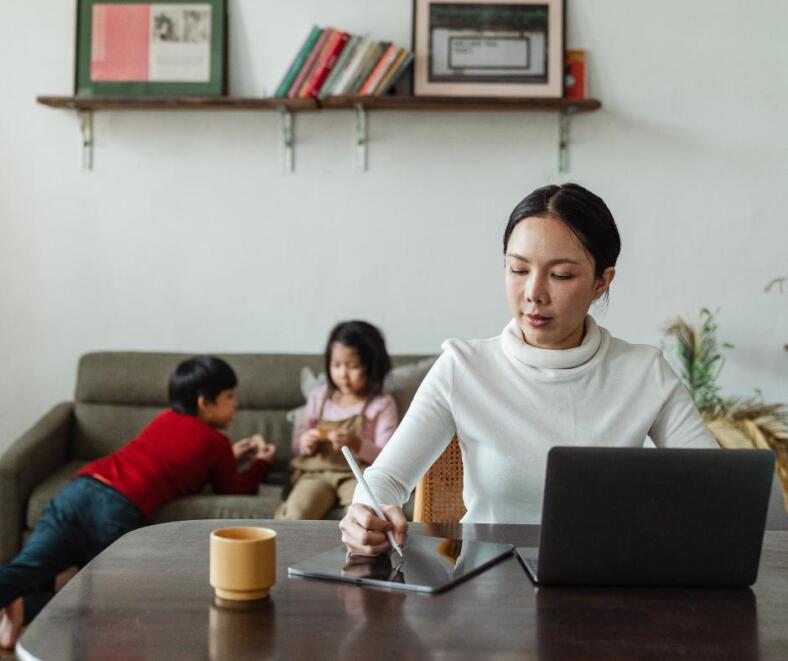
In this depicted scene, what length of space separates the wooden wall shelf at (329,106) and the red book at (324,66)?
4 cm

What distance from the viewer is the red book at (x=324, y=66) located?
344 centimetres

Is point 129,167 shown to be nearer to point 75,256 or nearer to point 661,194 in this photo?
point 75,256

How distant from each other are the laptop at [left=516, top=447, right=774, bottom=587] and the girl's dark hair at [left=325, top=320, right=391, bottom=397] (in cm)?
204

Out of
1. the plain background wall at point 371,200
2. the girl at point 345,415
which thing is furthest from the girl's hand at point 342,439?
the plain background wall at point 371,200

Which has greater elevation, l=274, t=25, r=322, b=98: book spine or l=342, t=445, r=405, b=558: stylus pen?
l=274, t=25, r=322, b=98: book spine

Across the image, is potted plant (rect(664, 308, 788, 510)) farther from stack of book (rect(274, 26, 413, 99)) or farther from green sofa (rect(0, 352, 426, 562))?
stack of book (rect(274, 26, 413, 99))

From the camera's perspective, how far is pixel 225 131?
12.1 feet

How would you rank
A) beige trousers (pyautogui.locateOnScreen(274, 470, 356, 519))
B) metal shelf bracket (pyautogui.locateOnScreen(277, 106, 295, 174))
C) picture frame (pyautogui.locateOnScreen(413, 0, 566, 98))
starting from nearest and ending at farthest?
1. beige trousers (pyautogui.locateOnScreen(274, 470, 356, 519))
2. picture frame (pyautogui.locateOnScreen(413, 0, 566, 98))
3. metal shelf bracket (pyautogui.locateOnScreen(277, 106, 295, 174))

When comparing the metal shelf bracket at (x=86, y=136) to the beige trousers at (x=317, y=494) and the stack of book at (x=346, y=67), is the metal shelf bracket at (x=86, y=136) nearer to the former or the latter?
the stack of book at (x=346, y=67)

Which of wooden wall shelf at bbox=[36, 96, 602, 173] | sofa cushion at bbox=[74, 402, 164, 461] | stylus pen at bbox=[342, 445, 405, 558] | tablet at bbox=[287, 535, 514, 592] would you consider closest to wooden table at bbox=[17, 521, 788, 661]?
tablet at bbox=[287, 535, 514, 592]

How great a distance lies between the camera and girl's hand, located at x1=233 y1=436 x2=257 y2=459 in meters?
3.17

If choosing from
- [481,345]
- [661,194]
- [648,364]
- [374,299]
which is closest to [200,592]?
[481,345]

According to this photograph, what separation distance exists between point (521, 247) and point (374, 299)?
214 cm

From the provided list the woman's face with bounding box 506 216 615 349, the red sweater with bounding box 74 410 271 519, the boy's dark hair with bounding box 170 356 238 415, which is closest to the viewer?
the woman's face with bounding box 506 216 615 349
